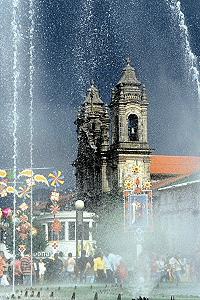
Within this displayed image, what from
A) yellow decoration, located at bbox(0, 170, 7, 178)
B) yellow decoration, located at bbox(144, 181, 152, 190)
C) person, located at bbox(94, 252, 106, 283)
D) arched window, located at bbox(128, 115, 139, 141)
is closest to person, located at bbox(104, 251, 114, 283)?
person, located at bbox(94, 252, 106, 283)

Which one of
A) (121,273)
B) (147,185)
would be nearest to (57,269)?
(121,273)

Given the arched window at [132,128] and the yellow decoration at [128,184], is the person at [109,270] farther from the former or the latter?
the arched window at [132,128]

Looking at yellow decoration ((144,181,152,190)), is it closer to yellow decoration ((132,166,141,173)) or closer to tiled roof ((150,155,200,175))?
yellow decoration ((132,166,141,173))

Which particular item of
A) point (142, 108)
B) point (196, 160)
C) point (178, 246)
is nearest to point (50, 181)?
point (178, 246)

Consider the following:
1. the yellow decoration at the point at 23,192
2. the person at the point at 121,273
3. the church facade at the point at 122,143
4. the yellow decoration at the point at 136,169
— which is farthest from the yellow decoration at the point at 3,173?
the person at the point at 121,273

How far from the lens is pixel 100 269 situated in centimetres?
2666

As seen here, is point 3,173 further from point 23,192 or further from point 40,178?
point 40,178

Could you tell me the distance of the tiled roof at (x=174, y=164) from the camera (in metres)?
80.8

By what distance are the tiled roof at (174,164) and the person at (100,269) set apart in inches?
2049

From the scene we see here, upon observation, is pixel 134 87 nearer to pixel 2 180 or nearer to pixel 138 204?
pixel 138 204

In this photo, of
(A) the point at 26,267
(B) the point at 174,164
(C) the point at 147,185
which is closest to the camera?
(A) the point at 26,267

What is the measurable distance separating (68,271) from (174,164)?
55.7 m

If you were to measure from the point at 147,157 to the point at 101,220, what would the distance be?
8.04 metres

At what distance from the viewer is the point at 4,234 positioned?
2660 inches
